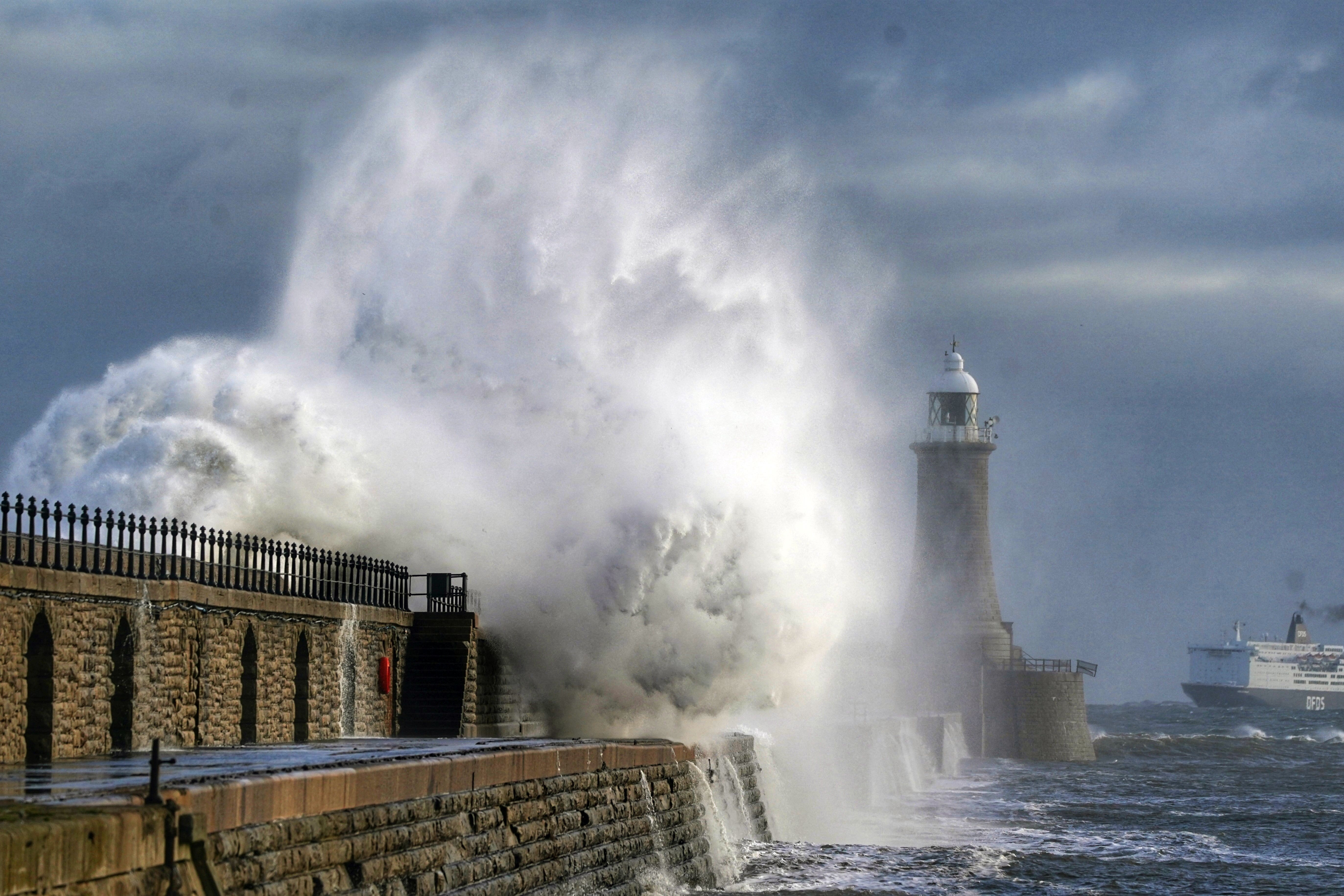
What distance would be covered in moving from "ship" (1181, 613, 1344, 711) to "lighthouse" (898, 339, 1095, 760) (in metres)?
98.5

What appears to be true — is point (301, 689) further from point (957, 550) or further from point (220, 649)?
point (957, 550)

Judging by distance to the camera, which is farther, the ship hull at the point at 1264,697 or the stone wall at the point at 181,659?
the ship hull at the point at 1264,697

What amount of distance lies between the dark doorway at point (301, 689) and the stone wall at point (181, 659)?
70 millimetres

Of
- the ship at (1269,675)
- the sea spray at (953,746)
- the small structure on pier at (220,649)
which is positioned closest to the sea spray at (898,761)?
the sea spray at (953,746)

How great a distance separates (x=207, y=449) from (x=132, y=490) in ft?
4.87

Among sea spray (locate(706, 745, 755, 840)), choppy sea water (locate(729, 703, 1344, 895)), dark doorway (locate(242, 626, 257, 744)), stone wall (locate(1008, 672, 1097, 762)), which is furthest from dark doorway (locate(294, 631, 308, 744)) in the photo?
stone wall (locate(1008, 672, 1097, 762))

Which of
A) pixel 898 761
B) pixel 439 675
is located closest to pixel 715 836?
pixel 439 675

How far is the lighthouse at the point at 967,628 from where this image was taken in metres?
66.0

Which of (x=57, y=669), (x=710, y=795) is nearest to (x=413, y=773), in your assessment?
(x=57, y=669)

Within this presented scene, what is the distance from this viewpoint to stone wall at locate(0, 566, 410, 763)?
669 inches

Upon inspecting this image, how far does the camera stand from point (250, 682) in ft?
72.0

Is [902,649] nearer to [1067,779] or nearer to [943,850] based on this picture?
[1067,779]

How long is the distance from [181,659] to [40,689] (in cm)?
278

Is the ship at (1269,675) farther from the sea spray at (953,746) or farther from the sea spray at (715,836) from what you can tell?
the sea spray at (715,836)
